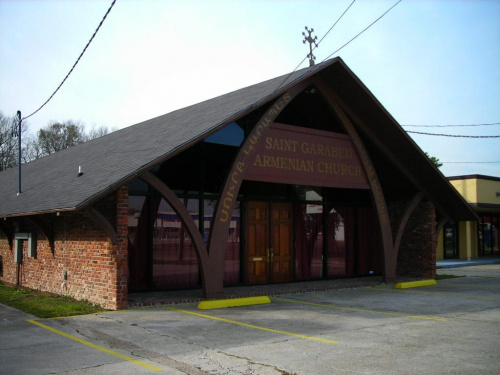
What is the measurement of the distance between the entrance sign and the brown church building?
4 cm

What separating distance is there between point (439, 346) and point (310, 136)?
283 inches

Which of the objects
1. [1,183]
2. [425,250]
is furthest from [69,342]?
[1,183]

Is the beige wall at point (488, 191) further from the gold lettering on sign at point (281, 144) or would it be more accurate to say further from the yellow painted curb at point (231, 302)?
the yellow painted curb at point (231, 302)

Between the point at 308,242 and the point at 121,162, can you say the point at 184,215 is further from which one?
the point at 308,242

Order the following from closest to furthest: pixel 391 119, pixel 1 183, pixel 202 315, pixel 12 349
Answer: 1. pixel 12 349
2. pixel 202 315
3. pixel 391 119
4. pixel 1 183

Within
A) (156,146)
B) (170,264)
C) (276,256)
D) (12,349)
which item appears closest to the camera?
(12,349)

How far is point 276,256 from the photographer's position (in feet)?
50.6

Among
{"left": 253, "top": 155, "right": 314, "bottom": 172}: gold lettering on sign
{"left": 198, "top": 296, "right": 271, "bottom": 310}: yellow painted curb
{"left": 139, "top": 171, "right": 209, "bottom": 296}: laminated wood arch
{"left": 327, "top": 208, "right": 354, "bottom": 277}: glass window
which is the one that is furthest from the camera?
{"left": 327, "top": 208, "right": 354, "bottom": 277}: glass window

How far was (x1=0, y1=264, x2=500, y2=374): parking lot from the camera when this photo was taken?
640 centimetres

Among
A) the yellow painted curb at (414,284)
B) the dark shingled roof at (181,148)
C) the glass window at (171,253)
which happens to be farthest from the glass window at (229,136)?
the yellow painted curb at (414,284)

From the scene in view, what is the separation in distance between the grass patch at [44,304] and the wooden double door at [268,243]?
5097 mm

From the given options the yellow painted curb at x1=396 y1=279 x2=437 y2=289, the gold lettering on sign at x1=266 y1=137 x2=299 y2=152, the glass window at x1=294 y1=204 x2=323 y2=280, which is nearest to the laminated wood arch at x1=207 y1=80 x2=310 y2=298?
the gold lettering on sign at x1=266 y1=137 x2=299 y2=152

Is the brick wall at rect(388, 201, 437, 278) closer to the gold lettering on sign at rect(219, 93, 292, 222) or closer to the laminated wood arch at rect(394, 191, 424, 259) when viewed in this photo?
the laminated wood arch at rect(394, 191, 424, 259)

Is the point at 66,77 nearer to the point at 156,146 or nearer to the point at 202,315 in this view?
the point at 156,146
